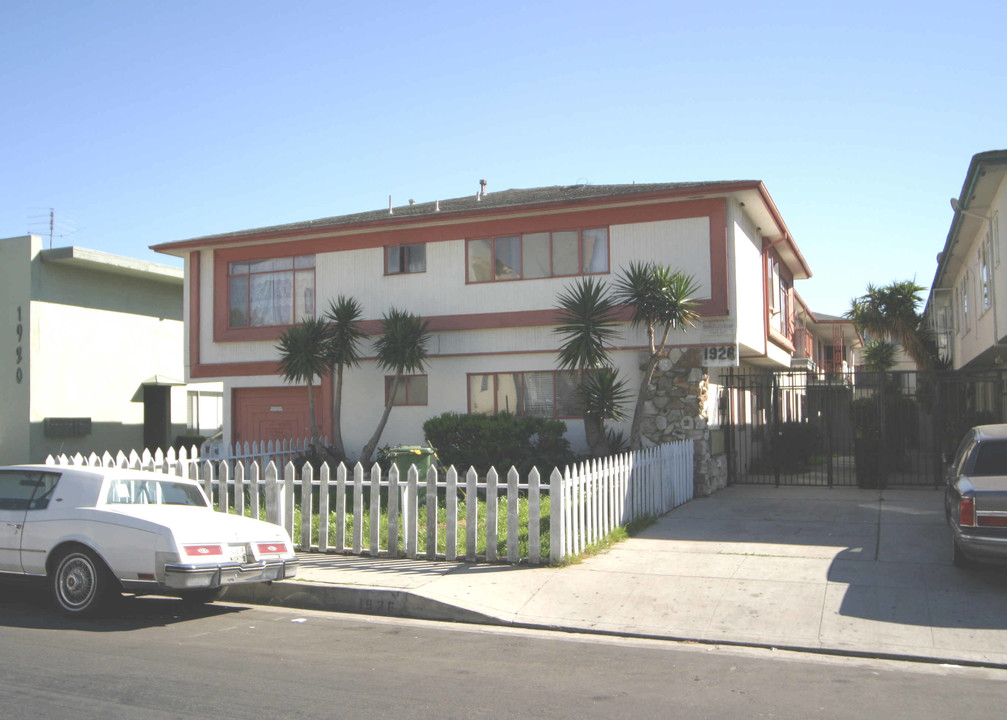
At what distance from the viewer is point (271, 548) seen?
874cm

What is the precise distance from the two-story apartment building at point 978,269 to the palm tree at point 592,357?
254 inches

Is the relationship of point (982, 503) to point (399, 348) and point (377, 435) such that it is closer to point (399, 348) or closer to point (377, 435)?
point (399, 348)

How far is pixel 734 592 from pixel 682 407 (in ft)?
25.1

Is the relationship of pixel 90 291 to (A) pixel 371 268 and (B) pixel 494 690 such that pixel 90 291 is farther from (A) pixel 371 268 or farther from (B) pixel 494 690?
(B) pixel 494 690

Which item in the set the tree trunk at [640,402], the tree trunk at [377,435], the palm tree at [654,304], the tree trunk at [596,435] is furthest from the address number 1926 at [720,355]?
the tree trunk at [377,435]

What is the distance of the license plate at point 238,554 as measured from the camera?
833 centimetres

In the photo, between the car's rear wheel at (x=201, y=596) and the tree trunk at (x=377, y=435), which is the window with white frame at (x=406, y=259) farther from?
the car's rear wheel at (x=201, y=596)

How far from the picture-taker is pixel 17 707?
17.9 feet

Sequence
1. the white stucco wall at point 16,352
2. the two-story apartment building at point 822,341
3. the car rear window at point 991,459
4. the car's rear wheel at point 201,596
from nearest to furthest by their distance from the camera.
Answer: the car's rear wheel at point 201,596
the car rear window at point 991,459
the white stucco wall at point 16,352
the two-story apartment building at point 822,341

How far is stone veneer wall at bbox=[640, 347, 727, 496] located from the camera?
1631cm

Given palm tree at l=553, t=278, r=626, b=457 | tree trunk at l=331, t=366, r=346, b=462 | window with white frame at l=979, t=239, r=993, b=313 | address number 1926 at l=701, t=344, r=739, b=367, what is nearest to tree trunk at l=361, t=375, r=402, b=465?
tree trunk at l=331, t=366, r=346, b=462

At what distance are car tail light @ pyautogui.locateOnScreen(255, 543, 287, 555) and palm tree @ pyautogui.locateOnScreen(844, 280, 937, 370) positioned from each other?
24065mm

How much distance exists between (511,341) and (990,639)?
11.2 meters

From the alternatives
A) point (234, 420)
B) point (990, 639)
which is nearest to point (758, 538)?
point (990, 639)
